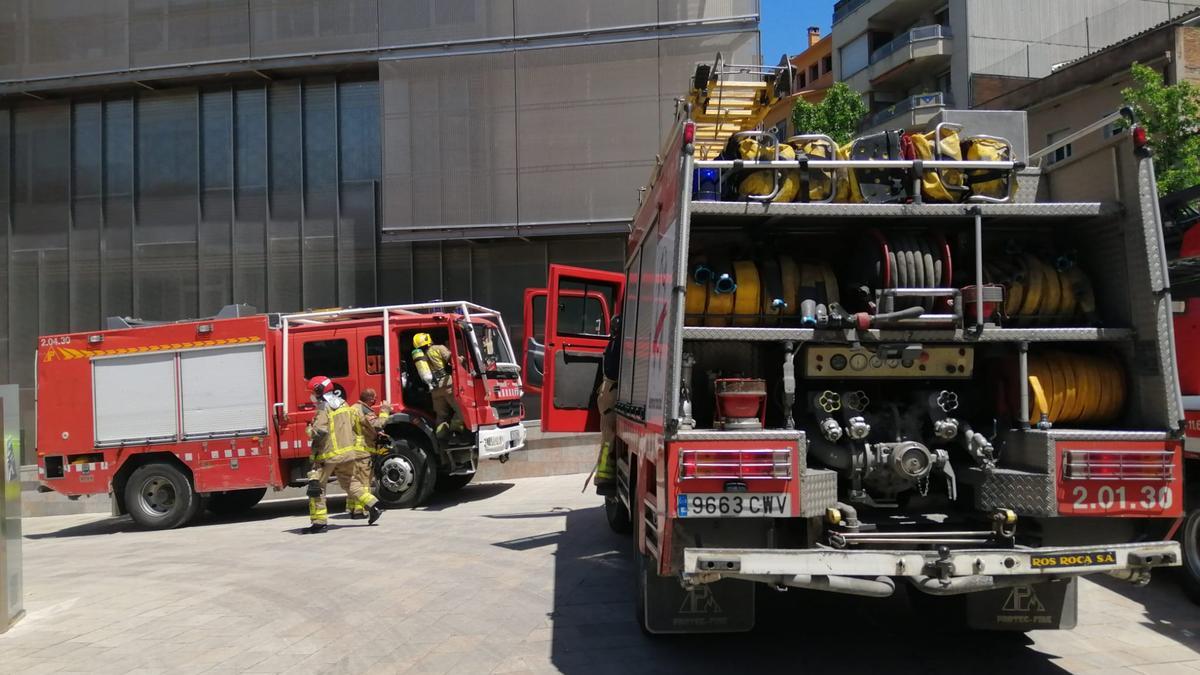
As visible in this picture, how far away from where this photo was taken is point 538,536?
995cm

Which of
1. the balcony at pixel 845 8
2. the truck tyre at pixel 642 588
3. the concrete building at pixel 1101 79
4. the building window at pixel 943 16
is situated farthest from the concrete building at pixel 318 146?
the balcony at pixel 845 8

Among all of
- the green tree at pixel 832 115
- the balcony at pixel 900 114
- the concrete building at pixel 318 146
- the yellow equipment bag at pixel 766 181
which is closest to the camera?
the yellow equipment bag at pixel 766 181

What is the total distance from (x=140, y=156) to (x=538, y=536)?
16.8 meters

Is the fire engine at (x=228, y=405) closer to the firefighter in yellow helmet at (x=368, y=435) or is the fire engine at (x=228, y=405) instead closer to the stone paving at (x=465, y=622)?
the firefighter in yellow helmet at (x=368, y=435)

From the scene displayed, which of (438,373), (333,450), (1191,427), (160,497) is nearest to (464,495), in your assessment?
(438,373)

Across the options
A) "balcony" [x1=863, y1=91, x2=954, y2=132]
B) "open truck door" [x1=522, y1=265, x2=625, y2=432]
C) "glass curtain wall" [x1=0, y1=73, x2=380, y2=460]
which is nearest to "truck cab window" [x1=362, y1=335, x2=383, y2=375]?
"open truck door" [x1=522, y1=265, x2=625, y2=432]

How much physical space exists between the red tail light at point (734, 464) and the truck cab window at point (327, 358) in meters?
8.98

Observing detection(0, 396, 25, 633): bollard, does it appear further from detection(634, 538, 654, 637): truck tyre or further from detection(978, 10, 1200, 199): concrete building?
detection(978, 10, 1200, 199): concrete building

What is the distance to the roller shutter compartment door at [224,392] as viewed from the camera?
1234 cm

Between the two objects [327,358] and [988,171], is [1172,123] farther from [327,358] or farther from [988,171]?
[327,358]

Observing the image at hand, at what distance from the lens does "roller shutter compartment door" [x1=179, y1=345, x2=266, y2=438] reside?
12336 millimetres

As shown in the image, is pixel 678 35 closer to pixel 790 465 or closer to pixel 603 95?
pixel 603 95

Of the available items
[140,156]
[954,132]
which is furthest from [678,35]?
[954,132]

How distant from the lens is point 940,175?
516 centimetres
